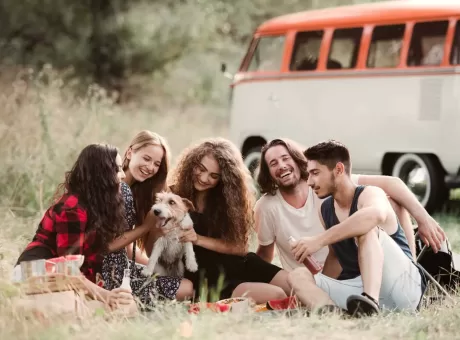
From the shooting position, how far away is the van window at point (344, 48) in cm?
1181

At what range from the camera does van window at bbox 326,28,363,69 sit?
38.8 ft

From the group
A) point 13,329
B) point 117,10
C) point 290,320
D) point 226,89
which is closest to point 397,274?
point 290,320

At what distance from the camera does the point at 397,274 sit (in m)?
5.98

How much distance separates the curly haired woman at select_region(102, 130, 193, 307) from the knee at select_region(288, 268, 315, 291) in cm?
69

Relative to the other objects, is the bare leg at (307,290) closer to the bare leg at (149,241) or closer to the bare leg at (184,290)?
the bare leg at (184,290)

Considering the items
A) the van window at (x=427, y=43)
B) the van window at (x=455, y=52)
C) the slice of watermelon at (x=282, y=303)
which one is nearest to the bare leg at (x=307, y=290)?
the slice of watermelon at (x=282, y=303)

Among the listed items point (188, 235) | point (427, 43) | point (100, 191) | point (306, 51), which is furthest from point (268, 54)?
point (100, 191)

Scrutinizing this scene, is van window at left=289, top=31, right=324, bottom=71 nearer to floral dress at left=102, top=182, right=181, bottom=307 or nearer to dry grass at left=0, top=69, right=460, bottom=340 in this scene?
dry grass at left=0, top=69, right=460, bottom=340

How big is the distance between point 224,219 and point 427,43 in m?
5.17

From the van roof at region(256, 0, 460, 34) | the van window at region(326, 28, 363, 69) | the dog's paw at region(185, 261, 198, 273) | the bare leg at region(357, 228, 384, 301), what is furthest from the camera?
the van window at region(326, 28, 363, 69)

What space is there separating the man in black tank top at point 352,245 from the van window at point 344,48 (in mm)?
5832

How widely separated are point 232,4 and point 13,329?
19.3 m

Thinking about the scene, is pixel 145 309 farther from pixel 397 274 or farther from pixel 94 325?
pixel 397 274

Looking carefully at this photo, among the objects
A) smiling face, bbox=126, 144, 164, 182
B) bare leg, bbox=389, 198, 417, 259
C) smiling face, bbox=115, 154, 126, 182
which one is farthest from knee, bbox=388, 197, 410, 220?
smiling face, bbox=115, 154, 126, 182
